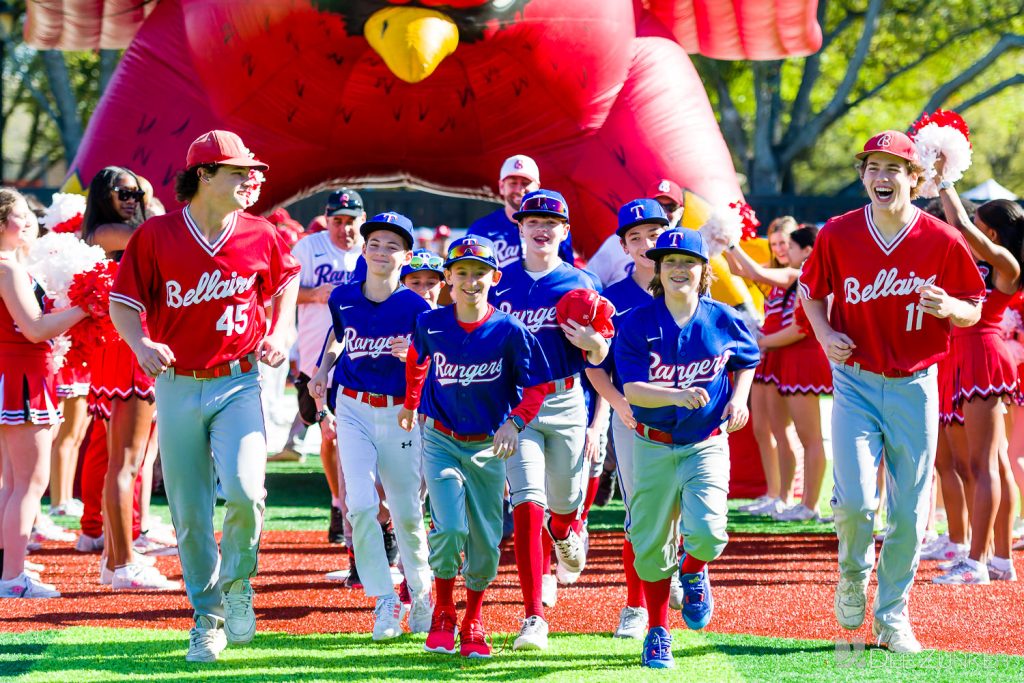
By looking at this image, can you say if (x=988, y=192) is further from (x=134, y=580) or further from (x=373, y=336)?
(x=134, y=580)

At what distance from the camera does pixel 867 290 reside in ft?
15.1

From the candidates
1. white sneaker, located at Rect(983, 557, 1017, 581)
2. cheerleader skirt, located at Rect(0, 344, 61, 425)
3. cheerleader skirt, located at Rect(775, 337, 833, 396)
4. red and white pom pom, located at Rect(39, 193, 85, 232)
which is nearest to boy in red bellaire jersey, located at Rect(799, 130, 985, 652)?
white sneaker, located at Rect(983, 557, 1017, 581)

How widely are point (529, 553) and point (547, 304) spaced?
39.1 inches

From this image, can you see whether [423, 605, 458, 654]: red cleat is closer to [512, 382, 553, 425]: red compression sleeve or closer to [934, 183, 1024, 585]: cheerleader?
[512, 382, 553, 425]: red compression sleeve

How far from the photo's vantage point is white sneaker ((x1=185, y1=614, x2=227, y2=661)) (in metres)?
4.45

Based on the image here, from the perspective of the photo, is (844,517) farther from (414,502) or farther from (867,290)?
(414,502)

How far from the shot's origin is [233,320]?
14.7ft

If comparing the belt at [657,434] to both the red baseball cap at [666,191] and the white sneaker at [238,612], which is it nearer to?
the white sneaker at [238,612]

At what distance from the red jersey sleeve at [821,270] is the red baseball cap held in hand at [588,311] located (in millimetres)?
772

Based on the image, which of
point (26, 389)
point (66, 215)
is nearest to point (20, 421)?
point (26, 389)

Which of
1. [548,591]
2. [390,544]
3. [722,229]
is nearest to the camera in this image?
[548,591]

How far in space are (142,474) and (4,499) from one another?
77 cm

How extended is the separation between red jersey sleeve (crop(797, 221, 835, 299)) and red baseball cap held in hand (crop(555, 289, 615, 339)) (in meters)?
0.77

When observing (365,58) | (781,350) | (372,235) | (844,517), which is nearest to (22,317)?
(372,235)
